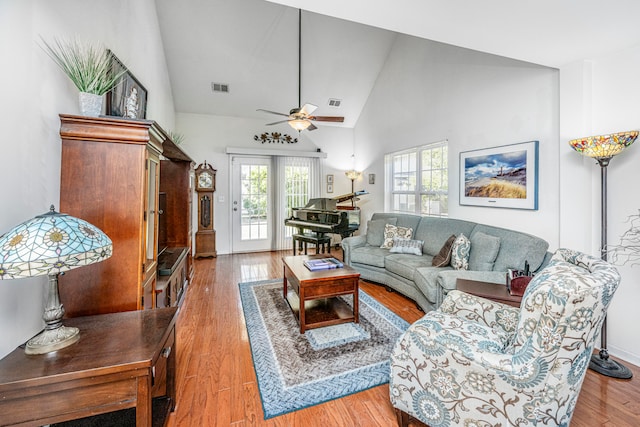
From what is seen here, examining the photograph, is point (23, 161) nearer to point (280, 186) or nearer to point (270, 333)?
point (270, 333)

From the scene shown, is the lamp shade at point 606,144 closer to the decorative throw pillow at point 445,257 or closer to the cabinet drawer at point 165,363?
the decorative throw pillow at point 445,257

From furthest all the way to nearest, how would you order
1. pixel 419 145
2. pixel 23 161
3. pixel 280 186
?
pixel 280 186
pixel 419 145
pixel 23 161

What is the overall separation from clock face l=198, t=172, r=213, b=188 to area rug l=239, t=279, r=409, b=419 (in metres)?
3.29

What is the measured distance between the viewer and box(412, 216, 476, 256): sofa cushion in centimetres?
344

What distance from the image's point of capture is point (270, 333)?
8.36ft

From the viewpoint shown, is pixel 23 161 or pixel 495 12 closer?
pixel 23 161

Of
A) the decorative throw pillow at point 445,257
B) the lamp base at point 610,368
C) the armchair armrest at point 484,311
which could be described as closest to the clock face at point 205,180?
the decorative throw pillow at point 445,257

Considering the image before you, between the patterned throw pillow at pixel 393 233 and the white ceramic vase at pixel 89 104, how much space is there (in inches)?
142

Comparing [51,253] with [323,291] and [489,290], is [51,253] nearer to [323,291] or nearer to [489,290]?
[323,291]

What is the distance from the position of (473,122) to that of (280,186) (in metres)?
4.00

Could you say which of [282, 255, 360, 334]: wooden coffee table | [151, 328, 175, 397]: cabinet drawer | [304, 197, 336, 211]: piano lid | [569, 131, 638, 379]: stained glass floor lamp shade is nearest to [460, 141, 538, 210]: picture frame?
[569, 131, 638, 379]: stained glass floor lamp shade

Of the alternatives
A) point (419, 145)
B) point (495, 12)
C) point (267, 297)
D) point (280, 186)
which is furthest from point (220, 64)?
point (495, 12)

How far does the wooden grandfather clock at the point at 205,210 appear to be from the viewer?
5555 millimetres

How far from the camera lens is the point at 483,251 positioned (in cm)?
286
